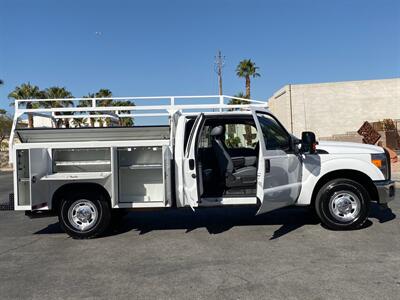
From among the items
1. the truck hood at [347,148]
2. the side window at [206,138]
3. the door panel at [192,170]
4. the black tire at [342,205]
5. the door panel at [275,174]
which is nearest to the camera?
the door panel at [275,174]

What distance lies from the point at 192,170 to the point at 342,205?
2573 millimetres

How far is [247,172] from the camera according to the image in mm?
7289

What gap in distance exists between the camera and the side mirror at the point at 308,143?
7.09 metres

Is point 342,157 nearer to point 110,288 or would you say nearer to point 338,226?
point 338,226

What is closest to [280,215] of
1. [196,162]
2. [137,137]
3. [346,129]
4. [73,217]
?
[196,162]

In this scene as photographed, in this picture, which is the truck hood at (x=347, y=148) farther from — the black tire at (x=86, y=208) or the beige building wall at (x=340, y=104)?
the beige building wall at (x=340, y=104)

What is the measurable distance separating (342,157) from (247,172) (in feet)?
5.26

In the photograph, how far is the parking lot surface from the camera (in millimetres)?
4672

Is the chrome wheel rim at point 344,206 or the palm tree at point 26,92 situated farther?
the palm tree at point 26,92

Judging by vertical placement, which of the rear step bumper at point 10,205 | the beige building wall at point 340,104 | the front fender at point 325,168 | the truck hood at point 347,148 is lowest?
the rear step bumper at point 10,205

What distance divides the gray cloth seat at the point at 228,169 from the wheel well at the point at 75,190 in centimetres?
199

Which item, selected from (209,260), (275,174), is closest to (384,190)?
(275,174)

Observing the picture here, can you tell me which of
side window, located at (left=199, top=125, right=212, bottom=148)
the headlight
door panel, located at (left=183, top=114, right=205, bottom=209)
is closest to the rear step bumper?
door panel, located at (left=183, top=114, right=205, bottom=209)

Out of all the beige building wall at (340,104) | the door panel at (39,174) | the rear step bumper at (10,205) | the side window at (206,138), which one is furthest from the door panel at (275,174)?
the beige building wall at (340,104)
